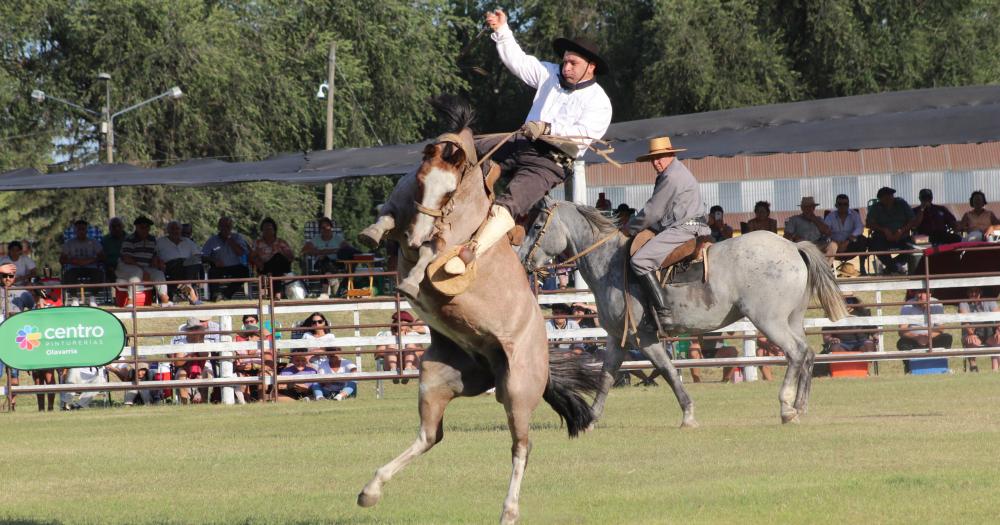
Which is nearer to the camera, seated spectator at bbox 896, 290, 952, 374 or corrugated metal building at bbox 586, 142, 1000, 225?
seated spectator at bbox 896, 290, 952, 374

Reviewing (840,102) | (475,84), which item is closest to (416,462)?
(840,102)

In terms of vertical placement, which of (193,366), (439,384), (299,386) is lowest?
(299,386)

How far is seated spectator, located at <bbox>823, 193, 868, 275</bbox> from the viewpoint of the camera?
22.5m

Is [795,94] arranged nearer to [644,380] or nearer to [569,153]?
[644,380]

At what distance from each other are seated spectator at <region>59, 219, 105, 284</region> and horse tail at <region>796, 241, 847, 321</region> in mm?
13567

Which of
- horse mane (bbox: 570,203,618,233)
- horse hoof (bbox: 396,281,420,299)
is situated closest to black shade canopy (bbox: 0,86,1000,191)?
horse mane (bbox: 570,203,618,233)

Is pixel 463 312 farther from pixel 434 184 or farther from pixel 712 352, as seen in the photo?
pixel 712 352

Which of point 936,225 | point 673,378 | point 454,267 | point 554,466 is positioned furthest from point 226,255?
point 454,267

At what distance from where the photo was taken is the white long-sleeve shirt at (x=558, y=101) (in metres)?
8.33

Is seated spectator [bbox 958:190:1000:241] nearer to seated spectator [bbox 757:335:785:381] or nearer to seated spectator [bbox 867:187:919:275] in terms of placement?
seated spectator [bbox 867:187:919:275]

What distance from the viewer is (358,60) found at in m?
44.8

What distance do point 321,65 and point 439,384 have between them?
38.0 m

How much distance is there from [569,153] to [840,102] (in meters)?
13.7

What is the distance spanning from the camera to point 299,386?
63.5 ft
